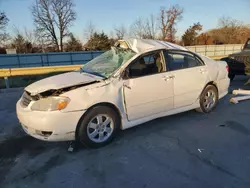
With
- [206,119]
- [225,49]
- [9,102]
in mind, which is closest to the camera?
[206,119]

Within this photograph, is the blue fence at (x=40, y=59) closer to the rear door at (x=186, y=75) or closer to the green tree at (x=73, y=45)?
the green tree at (x=73, y=45)

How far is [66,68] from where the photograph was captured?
921 centimetres

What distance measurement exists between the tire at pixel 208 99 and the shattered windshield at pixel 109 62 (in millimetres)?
1959

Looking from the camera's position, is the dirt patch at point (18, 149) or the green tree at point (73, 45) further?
the green tree at point (73, 45)

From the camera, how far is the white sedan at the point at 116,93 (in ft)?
9.80

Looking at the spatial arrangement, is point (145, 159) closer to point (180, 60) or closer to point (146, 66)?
point (146, 66)

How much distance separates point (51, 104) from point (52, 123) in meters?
0.28

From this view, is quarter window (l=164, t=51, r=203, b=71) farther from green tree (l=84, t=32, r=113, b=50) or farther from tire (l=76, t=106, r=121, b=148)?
green tree (l=84, t=32, r=113, b=50)

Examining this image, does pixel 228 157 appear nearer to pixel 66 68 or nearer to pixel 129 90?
pixel 129 90

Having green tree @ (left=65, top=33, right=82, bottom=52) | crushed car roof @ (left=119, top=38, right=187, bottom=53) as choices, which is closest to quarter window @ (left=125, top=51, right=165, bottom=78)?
crushed car roof @ (left=119, top=38, right=187, bottom=53)

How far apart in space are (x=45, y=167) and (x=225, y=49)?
103 feet

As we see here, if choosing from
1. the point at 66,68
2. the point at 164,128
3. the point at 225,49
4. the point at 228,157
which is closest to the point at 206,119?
the point at 164,128

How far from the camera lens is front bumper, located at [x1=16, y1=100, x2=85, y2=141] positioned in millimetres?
2898

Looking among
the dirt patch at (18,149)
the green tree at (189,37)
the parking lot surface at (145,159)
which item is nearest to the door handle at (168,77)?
the parking lot surface at (145,159)
